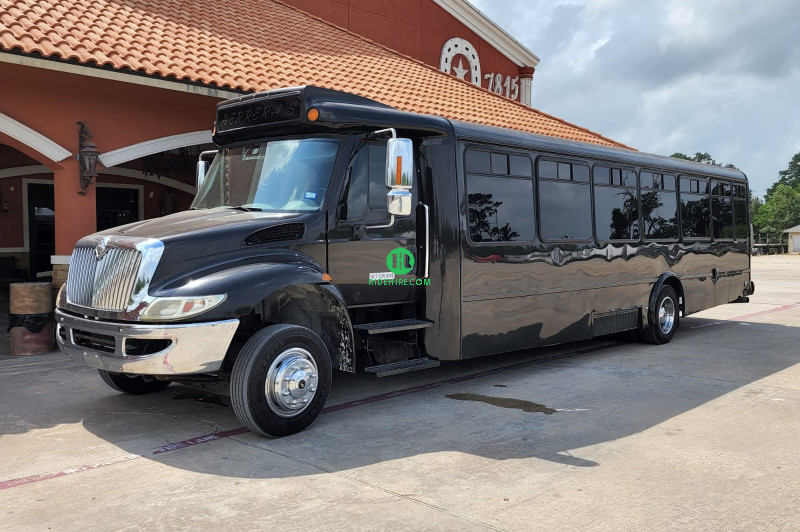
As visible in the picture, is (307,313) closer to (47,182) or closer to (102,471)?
(102,471)

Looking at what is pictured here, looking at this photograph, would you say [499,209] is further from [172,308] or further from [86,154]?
[86,154]

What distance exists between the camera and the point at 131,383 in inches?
271

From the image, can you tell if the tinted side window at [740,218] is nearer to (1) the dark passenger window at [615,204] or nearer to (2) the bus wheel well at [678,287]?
(2) the bus wheel well at [678,287]

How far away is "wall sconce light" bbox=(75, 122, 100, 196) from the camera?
9875 mm

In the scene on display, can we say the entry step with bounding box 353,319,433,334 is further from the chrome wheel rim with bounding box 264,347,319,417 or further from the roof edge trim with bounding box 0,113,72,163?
the roof edge trim with bounding box 0,113,72,163

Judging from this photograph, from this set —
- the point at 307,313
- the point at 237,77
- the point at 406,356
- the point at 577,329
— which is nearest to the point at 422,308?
the point at 406,356

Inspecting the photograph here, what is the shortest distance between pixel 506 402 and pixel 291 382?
2.23 metres

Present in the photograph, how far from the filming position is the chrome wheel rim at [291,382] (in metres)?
5.51

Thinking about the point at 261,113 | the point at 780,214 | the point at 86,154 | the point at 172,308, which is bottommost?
the point at 172,308

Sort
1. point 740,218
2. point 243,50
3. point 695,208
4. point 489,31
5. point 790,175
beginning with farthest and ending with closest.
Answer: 1. point 790,175
2. point 489,31
3. point 740,218
4. point 243,50
5. point 695,208

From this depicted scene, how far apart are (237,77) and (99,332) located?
21.8 feet

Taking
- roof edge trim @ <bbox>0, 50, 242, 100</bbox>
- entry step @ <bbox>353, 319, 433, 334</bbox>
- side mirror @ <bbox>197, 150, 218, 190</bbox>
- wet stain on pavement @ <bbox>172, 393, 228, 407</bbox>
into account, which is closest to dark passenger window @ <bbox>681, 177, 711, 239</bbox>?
entry step @ <bbox>353, 319, 433, 334</bbox>

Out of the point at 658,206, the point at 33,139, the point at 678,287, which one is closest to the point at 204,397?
the point at 33,139

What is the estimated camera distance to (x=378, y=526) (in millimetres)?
3957
